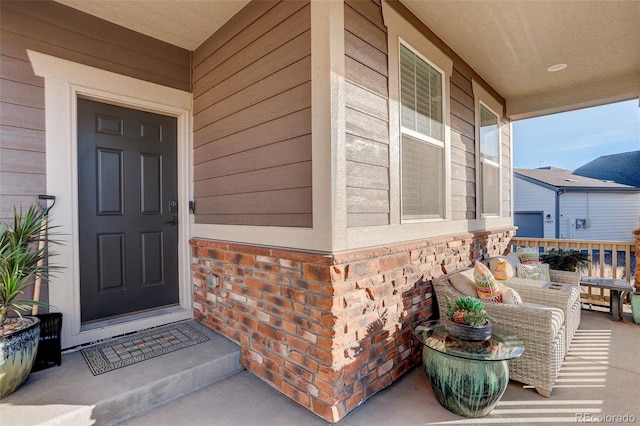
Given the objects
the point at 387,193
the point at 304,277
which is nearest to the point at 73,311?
the point at 304,277

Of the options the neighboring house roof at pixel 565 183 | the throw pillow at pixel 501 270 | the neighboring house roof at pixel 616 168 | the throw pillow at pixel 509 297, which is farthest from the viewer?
the neighboring house roof at pixel 616 168

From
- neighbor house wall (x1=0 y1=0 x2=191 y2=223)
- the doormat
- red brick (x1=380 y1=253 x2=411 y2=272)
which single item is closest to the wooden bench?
red brick (x1=380 y1=253 x2=411 y2=272)

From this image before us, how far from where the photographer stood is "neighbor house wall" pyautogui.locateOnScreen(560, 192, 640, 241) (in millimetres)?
12188

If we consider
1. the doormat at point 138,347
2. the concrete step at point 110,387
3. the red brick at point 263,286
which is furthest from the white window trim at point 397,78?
the doormat at point 138,347

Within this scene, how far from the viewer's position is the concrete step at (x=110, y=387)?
1.72m

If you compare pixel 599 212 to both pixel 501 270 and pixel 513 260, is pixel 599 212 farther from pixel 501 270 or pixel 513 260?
pixel 501 270

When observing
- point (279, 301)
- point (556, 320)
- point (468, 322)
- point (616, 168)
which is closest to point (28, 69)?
point (279, 301)

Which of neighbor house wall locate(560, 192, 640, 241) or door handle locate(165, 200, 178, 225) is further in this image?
neighbor house wall locate(560, 192, 640, 241)

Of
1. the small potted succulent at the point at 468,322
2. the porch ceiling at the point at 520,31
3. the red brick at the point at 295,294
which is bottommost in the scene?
the small potted succulent at the point at 468,322

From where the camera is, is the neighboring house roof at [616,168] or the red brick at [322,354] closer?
the red brick at [322,354]

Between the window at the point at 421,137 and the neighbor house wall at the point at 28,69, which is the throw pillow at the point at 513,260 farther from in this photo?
the neighbor house wall at the point at 28,69

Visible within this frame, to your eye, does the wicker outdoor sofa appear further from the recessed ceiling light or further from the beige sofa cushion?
the recessed ceiling light

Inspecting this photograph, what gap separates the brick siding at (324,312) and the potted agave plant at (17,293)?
3.95 ft

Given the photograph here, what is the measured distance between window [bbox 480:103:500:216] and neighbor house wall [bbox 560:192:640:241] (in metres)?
10.2
